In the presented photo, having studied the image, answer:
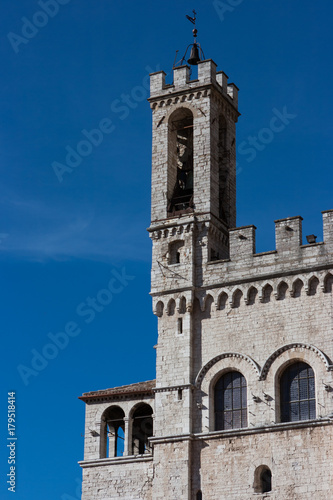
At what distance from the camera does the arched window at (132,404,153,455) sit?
4416cm

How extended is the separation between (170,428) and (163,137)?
39.1 ft

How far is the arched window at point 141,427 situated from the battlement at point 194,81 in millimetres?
12677

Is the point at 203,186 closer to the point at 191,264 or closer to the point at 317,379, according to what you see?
the point at 191,264

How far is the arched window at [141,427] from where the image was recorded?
44156 millimetres

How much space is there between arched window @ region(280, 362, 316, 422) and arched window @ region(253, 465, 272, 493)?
184 cm

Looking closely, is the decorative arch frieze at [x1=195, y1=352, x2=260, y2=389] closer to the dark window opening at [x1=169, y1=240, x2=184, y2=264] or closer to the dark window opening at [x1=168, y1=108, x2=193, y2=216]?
the dark window opening at [x1=169, y1=240, x2=184, y2=264]

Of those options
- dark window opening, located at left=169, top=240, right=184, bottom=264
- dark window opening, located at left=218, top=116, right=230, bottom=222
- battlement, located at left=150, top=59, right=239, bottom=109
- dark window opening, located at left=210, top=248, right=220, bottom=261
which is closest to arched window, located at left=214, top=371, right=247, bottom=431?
dark window opening, located at left=210, top=248, right=220, bottom=261

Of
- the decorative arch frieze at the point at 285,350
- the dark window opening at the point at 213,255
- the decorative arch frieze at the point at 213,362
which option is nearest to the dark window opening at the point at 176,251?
the dark window opening at the point at 213,255

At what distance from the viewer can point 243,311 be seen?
4103 cm

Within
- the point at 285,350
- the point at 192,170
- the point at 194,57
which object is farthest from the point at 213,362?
the point at 194,57

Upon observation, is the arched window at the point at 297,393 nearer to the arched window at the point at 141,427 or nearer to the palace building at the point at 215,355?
the palace building at the point at 215,355

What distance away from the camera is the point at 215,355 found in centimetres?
4094

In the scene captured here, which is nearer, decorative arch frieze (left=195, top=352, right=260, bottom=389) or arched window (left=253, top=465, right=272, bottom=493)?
arched window (left=253, top=465, right=272, bottom=493)

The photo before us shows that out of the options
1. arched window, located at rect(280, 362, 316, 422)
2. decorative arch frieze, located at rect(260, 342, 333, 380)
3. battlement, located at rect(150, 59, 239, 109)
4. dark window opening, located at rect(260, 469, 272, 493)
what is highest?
battlement, located at rect(150, 59, 239, 109)
